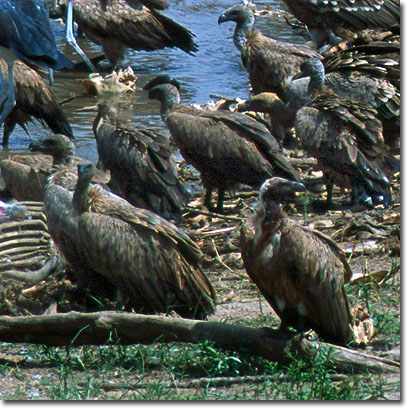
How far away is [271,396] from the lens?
3840 mm

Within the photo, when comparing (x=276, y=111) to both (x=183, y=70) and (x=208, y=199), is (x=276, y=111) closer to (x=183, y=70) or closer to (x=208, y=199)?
(x=208, y=199)

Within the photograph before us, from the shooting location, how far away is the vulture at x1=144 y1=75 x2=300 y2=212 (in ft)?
22.1

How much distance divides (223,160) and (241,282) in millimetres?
1429

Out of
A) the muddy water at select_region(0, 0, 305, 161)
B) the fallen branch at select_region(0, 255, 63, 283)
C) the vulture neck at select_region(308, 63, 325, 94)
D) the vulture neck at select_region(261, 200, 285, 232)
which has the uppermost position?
the vulture neck at select_region(261, 200, 285, 232)

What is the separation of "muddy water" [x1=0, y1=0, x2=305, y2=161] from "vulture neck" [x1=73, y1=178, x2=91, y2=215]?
3006mm

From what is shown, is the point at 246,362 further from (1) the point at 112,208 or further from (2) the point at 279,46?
(2) the point at 279,46

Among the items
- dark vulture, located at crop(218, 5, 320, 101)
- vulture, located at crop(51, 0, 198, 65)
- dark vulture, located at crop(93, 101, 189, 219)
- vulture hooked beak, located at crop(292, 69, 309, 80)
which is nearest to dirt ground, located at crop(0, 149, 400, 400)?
dark vulture, located at crop(93, 101, 189, 219)

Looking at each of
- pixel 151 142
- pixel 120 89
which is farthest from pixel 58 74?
pixel 151 142

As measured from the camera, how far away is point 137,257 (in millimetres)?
5039

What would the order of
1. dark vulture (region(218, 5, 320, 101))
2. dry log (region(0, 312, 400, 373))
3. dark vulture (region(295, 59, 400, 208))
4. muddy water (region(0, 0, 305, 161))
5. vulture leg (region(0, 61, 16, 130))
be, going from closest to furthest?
1. dry log (region(0, 312, 400, 373))
2. dark vulture (region(295, 59, 400, 208))
3. vulture leg (region(0, 61, 16, 130))
4. dark vulture (region(218, 5, 320, 101))
5. muddy water (region(0, 0, 305, 161))

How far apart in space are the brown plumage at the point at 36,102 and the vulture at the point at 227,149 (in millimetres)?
1914

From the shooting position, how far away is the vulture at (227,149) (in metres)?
6.72

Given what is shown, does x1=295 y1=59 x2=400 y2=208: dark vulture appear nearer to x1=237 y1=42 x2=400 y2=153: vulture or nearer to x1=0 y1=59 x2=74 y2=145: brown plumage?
x1=237 y1=42 x2=400 y2=153: vulture

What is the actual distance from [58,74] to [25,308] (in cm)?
641
